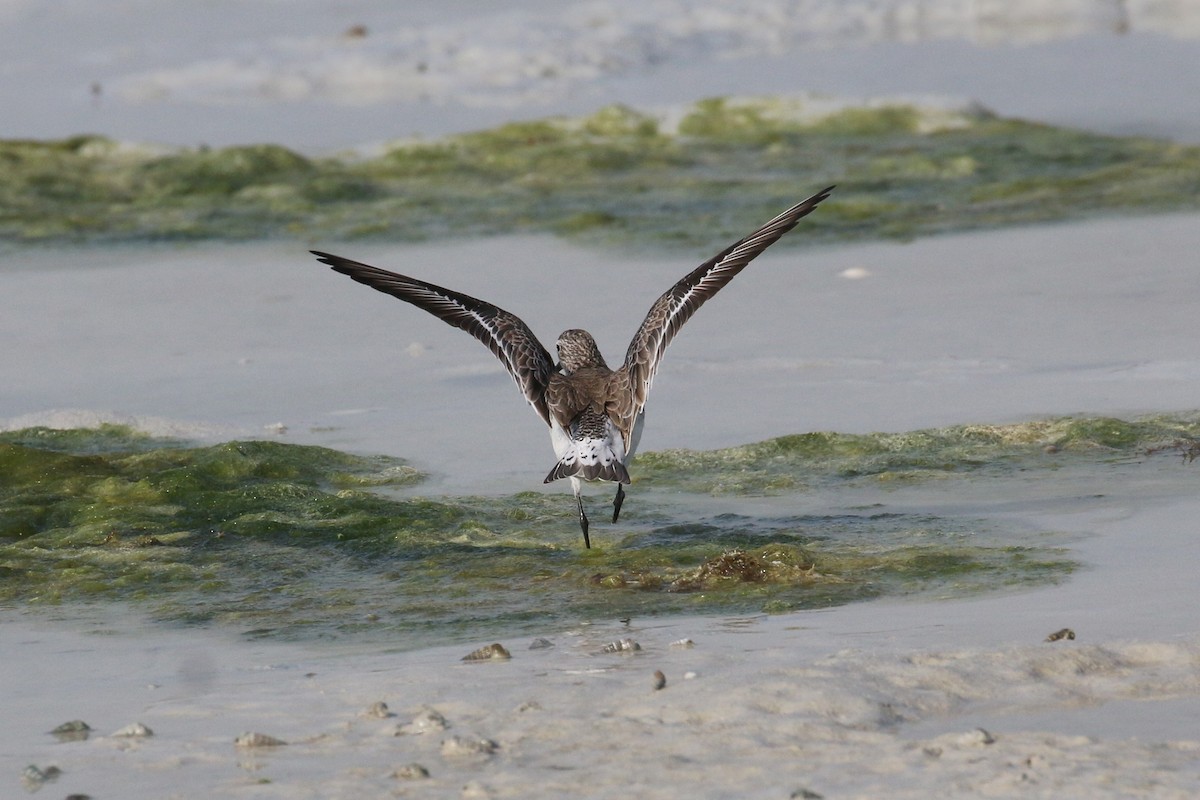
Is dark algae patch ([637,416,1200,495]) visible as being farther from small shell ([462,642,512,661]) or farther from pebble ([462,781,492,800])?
pebble ([462,781,492,800])

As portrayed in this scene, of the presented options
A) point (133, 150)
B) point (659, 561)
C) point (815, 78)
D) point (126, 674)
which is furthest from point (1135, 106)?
point (126, 674)

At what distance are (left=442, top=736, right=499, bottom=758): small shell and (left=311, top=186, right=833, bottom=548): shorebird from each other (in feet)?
8.10

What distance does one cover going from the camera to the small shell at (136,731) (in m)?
4.54

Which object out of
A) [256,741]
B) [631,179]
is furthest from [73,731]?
[631,179]

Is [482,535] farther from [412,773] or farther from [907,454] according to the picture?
[412,773]

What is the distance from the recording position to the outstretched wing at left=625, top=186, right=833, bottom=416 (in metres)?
7.12

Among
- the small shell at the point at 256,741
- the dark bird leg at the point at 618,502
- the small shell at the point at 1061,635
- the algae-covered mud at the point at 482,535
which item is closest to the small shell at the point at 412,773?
the small shell at the point at 256,741

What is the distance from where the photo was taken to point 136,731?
4547 millimetres

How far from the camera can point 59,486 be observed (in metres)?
7.95

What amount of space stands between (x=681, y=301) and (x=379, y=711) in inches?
119

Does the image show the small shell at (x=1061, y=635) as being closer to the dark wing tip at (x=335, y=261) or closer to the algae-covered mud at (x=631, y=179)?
the dark wing tip at (x=335, y=261)

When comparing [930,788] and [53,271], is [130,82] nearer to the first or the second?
[53,271]

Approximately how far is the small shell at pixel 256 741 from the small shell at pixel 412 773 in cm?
46

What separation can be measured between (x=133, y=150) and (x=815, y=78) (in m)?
8.90
